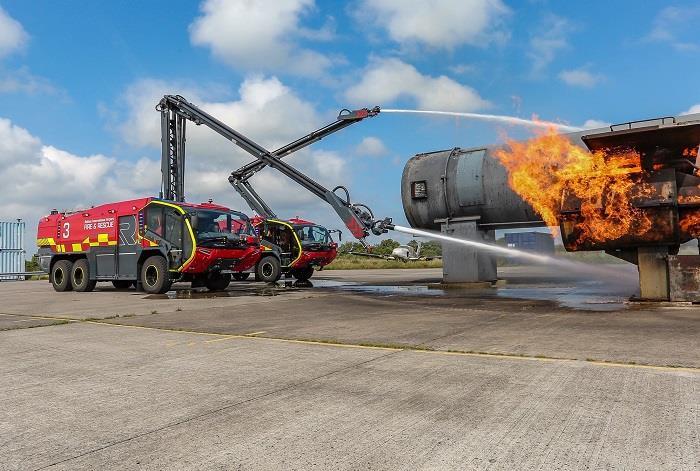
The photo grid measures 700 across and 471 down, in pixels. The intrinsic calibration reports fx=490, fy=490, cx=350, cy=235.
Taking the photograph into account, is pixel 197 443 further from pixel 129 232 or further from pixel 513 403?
pixel 129 232

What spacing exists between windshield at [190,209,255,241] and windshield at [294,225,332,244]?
4.46 metres

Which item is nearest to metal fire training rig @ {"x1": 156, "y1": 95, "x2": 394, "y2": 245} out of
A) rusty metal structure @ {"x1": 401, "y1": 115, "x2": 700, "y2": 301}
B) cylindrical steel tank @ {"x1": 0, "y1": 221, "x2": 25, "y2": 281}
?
rusty metal structure @ {"x1": 401, "y1": 115, "x2": 700, "y2": 301}

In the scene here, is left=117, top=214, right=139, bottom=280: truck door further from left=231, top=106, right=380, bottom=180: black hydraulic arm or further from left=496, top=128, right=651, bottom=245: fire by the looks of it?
left=496, top=128, right=651, bottom=245: fire

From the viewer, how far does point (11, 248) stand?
31938 mm

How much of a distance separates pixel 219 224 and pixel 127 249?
3.05 metres

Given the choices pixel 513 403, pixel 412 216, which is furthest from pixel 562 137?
pixel 513 403

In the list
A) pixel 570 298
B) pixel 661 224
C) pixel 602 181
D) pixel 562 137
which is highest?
pixel 562 137

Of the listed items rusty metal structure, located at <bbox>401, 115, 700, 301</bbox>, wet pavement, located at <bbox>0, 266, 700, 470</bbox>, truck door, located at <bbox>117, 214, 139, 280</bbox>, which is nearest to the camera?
wet pavement, located at <bbox>0, 266, 700, 470</bbox>

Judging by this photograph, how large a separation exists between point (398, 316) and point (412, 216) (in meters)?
8.18

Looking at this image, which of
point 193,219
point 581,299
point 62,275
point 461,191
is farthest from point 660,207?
point 62,275

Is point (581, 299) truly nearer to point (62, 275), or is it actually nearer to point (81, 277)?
point (81, 277)

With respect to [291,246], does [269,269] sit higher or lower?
lower

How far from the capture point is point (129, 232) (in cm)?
1460

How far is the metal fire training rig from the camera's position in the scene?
1747 centimetres
